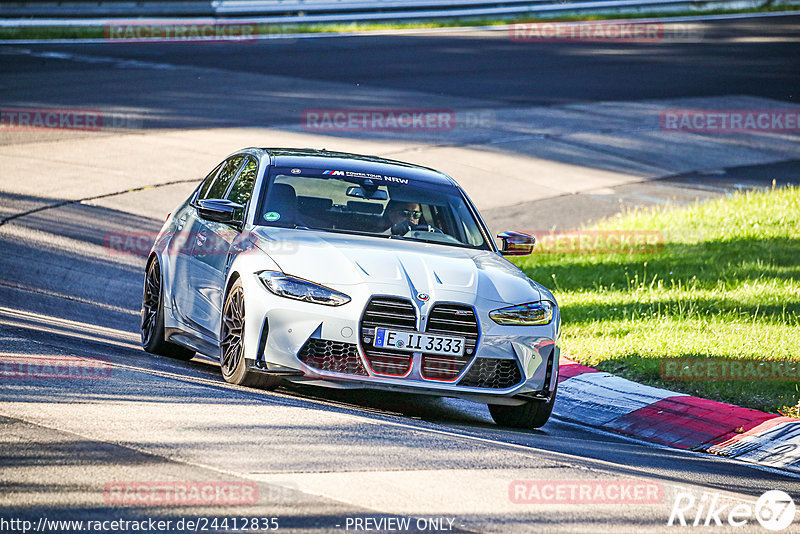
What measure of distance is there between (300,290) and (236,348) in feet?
2.37

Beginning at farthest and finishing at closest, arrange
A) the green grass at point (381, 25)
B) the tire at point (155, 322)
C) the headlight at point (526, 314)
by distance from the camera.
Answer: the green grass at point (381, 25)
the tire at point (155, 322)
the headlight at point (526, 314)

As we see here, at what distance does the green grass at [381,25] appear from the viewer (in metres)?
32.4

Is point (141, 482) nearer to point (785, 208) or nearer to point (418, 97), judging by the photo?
point (785, 208)

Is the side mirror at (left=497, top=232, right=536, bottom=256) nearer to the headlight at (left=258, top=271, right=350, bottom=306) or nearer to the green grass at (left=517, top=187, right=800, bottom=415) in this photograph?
the green grass at (left=517, top=187, right=800, bottom=415)

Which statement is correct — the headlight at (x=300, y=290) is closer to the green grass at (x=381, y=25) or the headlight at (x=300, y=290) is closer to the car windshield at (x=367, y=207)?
the car windshield at (x=367, y=207)

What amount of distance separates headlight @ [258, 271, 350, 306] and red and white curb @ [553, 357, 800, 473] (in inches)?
95.7

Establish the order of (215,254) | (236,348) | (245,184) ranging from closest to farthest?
1. (236,348)
2. (215,254)
3. (245,184)

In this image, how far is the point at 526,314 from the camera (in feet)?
26.3

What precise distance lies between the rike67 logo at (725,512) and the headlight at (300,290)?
2.39 meters

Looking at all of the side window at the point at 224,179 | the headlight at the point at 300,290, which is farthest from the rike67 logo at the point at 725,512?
the side window at the point at 224,179

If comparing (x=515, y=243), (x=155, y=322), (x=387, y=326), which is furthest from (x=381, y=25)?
(x=387, y=326)

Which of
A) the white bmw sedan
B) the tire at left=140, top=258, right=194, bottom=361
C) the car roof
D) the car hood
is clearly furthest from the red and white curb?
the tire at left=140, top=258, right=194, bottom=361

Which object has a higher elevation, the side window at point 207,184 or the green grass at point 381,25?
the green grass at point 381,25

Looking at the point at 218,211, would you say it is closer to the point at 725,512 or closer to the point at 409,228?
the point at 409,228
